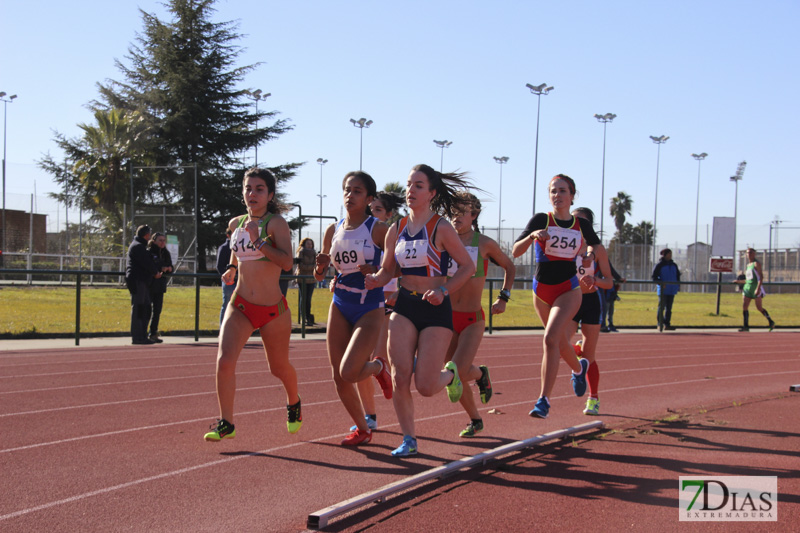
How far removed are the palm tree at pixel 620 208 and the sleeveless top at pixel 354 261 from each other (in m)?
86.1

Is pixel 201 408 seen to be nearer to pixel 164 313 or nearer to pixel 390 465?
pixel 390 465

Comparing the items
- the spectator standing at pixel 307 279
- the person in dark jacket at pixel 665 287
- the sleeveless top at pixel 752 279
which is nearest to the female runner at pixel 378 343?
the spectator standing at pixel 307 279

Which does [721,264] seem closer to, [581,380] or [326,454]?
[581,380]

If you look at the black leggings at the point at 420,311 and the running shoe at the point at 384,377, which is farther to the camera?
the running shoe at the point at 384,377

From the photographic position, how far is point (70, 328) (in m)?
16.2

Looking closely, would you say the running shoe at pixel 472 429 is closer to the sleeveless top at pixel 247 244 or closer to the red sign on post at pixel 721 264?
the sleeveless top at pixel 247 244

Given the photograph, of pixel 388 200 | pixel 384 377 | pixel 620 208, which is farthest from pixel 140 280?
pixel 620 208

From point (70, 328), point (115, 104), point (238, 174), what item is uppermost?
point (115, 104)

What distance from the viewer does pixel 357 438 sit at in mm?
6316

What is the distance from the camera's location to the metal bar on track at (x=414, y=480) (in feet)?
13.4

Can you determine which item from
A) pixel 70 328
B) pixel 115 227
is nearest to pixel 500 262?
pixel 70 328

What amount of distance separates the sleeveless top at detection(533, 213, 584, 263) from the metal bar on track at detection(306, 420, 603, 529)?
5.42 ft

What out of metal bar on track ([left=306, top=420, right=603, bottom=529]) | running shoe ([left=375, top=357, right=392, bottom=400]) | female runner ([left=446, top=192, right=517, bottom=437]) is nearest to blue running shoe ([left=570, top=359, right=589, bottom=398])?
metal bar on track ([left=306, top=420, right=603, bottom=529])

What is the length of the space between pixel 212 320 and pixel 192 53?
3514cm
